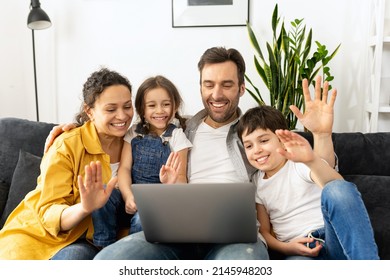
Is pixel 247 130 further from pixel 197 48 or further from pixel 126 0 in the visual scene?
pixel 126 0

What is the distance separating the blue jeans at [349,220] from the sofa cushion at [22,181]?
3.91ft

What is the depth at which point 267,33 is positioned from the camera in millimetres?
2975

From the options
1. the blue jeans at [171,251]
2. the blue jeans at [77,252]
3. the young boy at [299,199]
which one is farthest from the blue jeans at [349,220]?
the blue jeans at [77,252]

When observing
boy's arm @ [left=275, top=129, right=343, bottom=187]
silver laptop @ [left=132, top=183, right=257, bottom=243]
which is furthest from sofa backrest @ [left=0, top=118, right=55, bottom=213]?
boy's arm @ [left=275, top=129, right=343, bottom=187]

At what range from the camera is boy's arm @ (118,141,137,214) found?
5.25 feet

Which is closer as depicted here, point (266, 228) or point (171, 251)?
point (171, 251)

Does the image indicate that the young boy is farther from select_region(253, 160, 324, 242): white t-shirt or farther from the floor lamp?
the floor lamp

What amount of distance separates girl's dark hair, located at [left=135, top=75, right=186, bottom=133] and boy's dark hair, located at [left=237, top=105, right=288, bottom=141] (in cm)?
32

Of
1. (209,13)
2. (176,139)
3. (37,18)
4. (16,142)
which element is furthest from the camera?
(209,13)

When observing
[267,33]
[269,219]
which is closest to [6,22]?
[267,33]

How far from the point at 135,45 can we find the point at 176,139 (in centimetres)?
148

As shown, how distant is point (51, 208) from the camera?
149 cm

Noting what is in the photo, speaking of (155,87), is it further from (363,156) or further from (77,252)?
(363,156)

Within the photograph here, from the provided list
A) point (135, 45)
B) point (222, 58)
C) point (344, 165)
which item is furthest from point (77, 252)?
point (135, 45)
